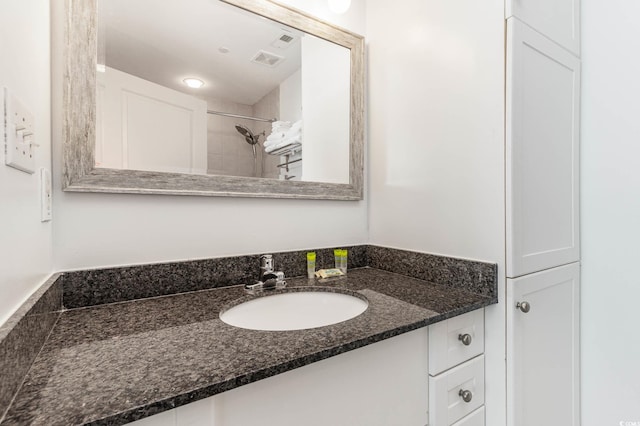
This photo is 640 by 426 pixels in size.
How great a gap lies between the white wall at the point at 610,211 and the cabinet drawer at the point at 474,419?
1.67 feet

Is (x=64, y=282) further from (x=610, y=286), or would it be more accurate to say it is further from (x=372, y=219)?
(x=610, y=286)

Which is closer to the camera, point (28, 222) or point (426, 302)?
point (28, 222)

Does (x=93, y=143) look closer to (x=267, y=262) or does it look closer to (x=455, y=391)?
(x=267, y=262)

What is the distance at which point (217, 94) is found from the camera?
40.9 inches

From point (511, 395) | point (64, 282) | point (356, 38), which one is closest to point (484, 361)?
point (511, 395)

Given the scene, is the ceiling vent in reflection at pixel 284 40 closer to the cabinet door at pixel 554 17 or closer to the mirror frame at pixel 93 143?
the mirror frame at pixel 93 143

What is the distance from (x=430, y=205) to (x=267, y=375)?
31.9 inches

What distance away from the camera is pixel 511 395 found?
0.86 m

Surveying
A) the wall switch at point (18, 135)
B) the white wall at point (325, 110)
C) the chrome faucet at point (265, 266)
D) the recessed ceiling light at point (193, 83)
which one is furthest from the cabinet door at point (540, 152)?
the wall switch at point (18, 135)

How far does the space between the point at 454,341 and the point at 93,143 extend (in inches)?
44.7

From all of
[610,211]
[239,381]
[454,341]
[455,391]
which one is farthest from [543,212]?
[239,381]

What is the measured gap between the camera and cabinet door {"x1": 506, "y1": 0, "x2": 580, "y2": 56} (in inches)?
34.4

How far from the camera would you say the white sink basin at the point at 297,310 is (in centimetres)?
89

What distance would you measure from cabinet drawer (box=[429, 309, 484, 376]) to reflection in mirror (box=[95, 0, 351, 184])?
0.70 m
